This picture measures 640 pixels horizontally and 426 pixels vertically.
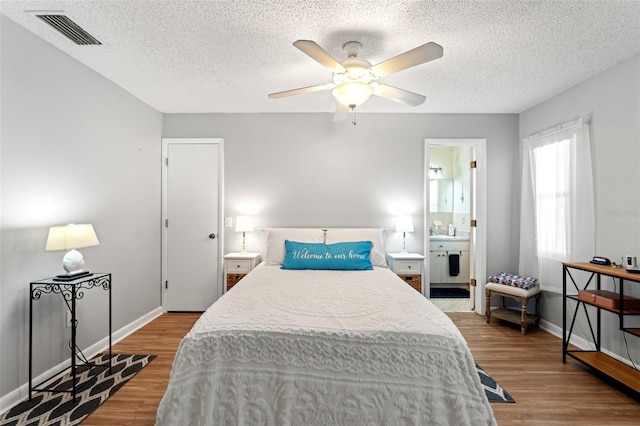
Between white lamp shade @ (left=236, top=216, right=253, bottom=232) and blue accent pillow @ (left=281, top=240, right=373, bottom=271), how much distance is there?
2.32 ft

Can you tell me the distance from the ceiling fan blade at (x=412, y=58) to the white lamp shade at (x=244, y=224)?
242 centimetres

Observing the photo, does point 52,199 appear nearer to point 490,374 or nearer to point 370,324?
point 370,324

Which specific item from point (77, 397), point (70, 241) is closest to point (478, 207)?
point (70, 241)

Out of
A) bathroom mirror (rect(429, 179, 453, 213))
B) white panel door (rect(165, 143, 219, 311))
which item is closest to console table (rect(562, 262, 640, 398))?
bathroom mirror (rect(429, 179, 453, 213))

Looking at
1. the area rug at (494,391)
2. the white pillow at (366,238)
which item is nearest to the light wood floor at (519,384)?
the area rug at (494,391)

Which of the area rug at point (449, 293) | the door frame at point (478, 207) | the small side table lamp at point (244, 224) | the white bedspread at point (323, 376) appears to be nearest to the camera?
the white bedspread at point (323, 376)

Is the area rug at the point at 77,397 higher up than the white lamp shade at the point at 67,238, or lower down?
lower down

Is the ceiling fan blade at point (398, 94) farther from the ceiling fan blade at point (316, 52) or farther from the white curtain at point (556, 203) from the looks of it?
the white curtain at point (556, 203)

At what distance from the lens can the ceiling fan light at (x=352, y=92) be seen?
7.38 ft

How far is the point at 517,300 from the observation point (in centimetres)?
355

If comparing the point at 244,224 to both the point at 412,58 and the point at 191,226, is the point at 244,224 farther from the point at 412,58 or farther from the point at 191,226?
the point at 412,58

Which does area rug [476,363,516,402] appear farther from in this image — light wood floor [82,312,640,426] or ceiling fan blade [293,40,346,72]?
ceiling fan blade [293,40,346,72]

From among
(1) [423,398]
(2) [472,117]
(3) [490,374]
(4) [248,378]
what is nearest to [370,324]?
(1) [423,398]

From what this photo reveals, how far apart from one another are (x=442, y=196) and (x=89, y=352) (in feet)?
18.2
